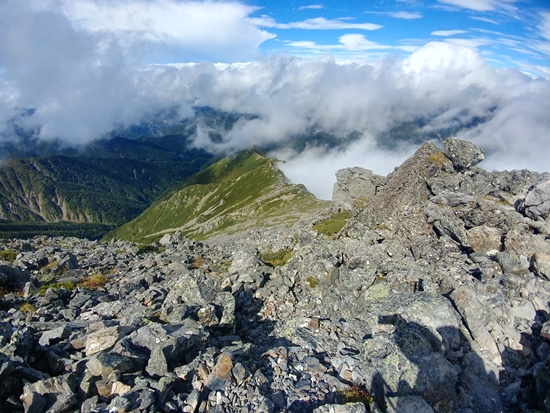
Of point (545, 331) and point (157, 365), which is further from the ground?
point (545, 331)

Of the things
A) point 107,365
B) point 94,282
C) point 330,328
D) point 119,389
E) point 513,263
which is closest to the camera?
point 119,389

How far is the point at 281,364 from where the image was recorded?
15539 millimetres

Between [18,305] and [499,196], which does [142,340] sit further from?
[499,196]

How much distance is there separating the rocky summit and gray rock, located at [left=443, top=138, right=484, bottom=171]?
7.23 metres

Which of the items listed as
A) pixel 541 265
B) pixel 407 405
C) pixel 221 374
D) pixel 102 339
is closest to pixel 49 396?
pixel 102 339

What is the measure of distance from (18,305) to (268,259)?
21242 mm

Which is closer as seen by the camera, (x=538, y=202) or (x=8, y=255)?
(x=538, y=202)

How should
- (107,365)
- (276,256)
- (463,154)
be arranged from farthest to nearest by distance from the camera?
(463,154)
(276,256)
(107,365)

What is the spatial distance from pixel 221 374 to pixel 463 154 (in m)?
37.6

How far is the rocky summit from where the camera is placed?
1275cm

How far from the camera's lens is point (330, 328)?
1888 centimetres

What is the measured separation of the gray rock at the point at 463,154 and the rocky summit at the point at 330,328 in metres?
7.23

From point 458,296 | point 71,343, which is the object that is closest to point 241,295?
point 71,343

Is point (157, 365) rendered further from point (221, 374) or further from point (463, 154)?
point (463, 154)
